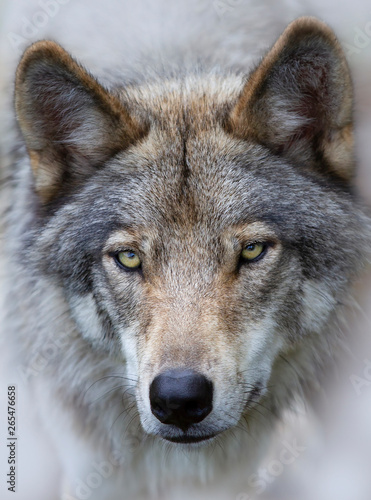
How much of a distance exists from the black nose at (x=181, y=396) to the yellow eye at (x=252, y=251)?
2.44ft

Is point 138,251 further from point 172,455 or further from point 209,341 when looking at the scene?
point 172,455

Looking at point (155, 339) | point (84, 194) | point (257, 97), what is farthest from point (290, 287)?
point (84, 194)

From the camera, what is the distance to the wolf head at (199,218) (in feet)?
10.5

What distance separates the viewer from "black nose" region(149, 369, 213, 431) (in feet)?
9.64

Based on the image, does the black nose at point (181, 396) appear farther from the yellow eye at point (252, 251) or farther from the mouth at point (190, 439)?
the yellow eye at point (252, 251)

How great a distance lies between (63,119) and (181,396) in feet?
5.89

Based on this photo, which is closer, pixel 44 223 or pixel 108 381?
pixel 44 223

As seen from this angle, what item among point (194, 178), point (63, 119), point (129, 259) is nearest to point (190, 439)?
point (129, 259)

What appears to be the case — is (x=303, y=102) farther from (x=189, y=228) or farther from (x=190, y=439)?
(x=190, y=439)

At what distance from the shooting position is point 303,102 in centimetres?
363

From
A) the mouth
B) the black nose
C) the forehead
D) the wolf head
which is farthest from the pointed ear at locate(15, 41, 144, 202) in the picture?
the mouth

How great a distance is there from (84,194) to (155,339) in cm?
110

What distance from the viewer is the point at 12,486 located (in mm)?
5262

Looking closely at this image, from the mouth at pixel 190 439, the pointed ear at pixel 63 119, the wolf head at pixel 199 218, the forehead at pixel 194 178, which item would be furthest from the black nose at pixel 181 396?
the pointed ear at pixel 63 119
